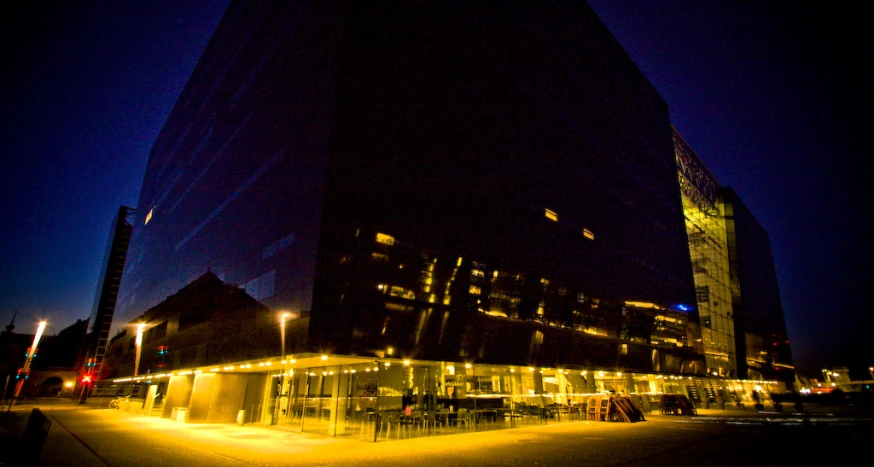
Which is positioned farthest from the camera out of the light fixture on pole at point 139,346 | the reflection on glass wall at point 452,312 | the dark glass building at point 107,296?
the dark glass building at point 107,296

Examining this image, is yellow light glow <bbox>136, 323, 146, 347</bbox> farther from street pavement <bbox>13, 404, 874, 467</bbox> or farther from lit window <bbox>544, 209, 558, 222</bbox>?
lit window <bbox>544, 209, 558, 222</bbox>

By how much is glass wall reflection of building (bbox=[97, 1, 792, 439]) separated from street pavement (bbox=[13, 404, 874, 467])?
323cm

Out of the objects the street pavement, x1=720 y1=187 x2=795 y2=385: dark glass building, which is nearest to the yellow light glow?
the street pavement

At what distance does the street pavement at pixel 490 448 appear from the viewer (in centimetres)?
1088

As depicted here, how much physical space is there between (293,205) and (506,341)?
505 inches

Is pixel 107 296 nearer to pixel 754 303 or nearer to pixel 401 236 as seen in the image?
pixel 401 236

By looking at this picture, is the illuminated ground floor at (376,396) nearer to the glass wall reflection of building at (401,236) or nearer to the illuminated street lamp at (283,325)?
the glass wall reflection of building at (401,236)

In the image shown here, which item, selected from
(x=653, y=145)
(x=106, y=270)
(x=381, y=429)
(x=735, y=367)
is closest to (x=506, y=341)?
(x=381, y=429)

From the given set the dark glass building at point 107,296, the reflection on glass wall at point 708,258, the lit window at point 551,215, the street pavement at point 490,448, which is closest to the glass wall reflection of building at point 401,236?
the lit window at point 551,215

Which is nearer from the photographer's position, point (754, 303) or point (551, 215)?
point (551, 215)

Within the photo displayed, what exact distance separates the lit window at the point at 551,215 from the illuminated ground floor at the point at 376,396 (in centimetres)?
1004

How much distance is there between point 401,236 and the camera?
747 inches

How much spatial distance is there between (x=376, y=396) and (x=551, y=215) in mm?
17669

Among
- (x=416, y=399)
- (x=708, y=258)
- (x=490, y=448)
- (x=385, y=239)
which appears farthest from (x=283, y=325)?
(x=708, y=258)
